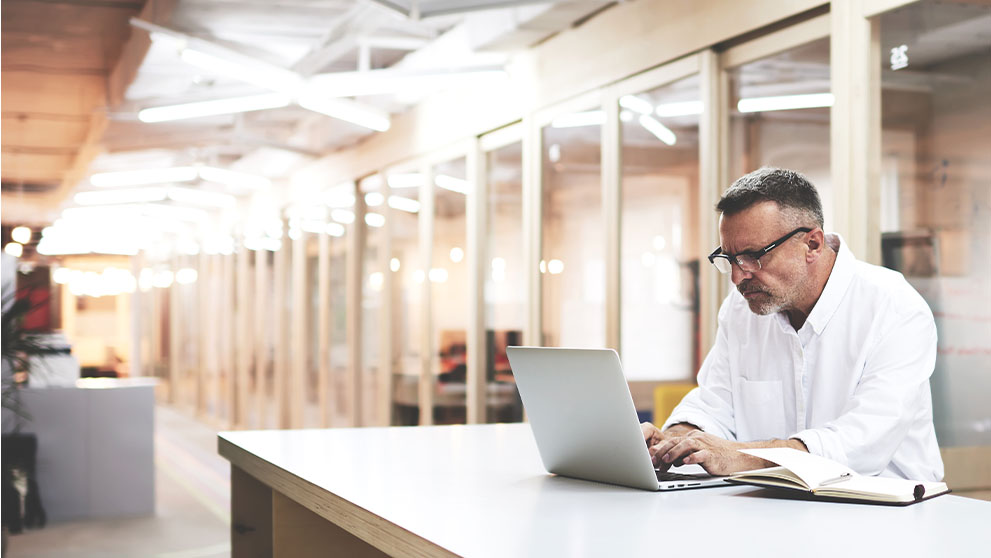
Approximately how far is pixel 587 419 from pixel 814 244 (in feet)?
2.54

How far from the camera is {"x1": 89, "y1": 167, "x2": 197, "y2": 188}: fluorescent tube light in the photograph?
39.9 feet

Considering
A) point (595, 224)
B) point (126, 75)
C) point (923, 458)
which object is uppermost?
point (126, 75)

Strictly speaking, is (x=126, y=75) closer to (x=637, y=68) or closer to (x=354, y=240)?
(x=354, y=240)

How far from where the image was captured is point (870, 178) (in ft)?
12.9

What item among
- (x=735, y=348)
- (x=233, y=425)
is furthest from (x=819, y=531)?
(x=233, y=425)

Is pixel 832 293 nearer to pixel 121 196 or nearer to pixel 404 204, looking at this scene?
pixel 404 204

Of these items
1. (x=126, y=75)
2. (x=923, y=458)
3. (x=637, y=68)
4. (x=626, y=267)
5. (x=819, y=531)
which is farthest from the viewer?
(x=126, y=75)

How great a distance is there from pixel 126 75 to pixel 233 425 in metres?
7.58

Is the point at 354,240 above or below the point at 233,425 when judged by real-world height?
above

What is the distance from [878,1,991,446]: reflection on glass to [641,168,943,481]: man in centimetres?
118

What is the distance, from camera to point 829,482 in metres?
2.01

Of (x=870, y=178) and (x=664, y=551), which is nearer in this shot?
(x=664, y=551)

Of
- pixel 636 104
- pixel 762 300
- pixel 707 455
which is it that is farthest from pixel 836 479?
pixel 636 104

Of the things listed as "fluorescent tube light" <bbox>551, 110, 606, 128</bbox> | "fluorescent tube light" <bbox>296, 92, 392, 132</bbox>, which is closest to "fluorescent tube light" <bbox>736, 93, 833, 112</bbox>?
"fluorescent tube light" <bbox>551, 110, 606, 128</bbox>
